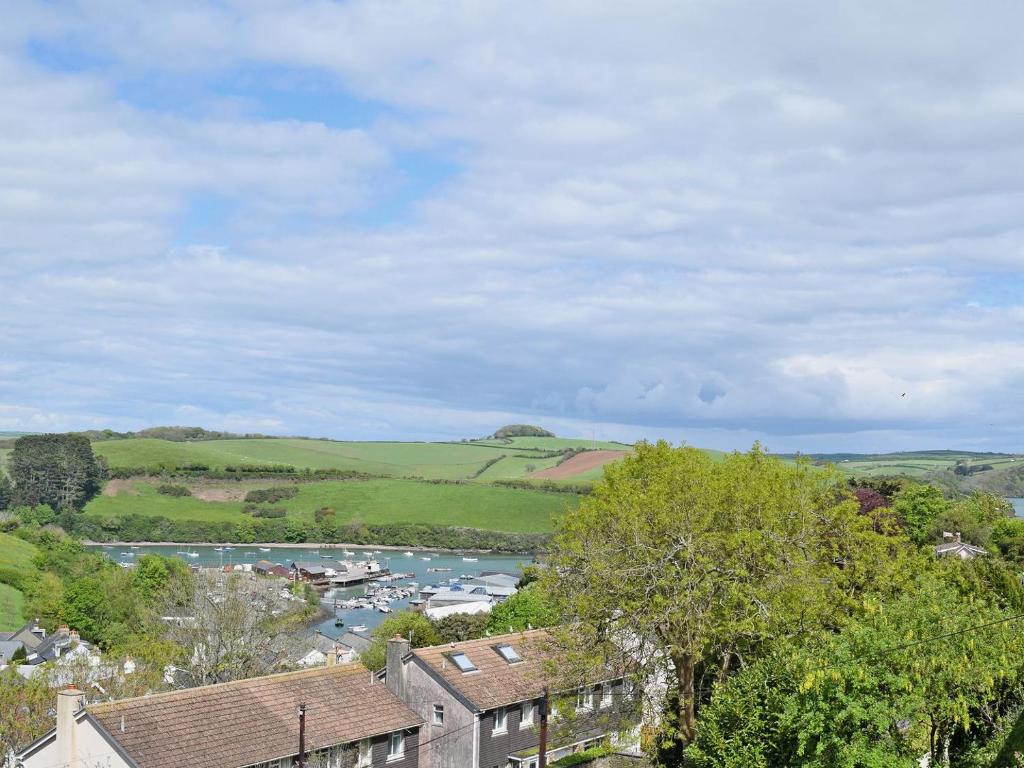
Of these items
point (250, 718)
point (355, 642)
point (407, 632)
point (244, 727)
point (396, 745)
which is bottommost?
point (355, 642)

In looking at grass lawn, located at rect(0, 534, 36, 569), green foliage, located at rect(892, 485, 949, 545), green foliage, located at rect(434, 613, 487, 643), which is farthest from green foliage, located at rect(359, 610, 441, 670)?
grass lawn, located at rect(0, 534, 36, 569)

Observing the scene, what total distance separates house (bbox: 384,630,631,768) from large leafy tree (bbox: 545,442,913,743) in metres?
7.24

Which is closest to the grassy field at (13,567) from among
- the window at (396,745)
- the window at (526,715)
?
the window at (396,745)

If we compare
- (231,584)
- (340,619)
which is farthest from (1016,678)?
(340,619)

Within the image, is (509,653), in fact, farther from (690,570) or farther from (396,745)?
(690,570)

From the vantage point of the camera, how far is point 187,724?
1345 inches

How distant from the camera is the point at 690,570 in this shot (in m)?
31.6

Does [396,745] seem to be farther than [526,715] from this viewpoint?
No

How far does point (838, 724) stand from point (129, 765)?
2120 centimetres

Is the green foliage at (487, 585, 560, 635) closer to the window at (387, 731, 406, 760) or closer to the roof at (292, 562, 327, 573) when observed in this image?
the window at (387, 731, 406, 760)

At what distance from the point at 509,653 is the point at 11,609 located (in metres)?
78.9

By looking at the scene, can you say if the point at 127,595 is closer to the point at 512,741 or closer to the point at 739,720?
the point at 512,741

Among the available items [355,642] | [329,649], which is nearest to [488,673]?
[329,649]

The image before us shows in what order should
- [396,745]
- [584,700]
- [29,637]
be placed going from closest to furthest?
[396,745] < [584,700] < [29,637]
